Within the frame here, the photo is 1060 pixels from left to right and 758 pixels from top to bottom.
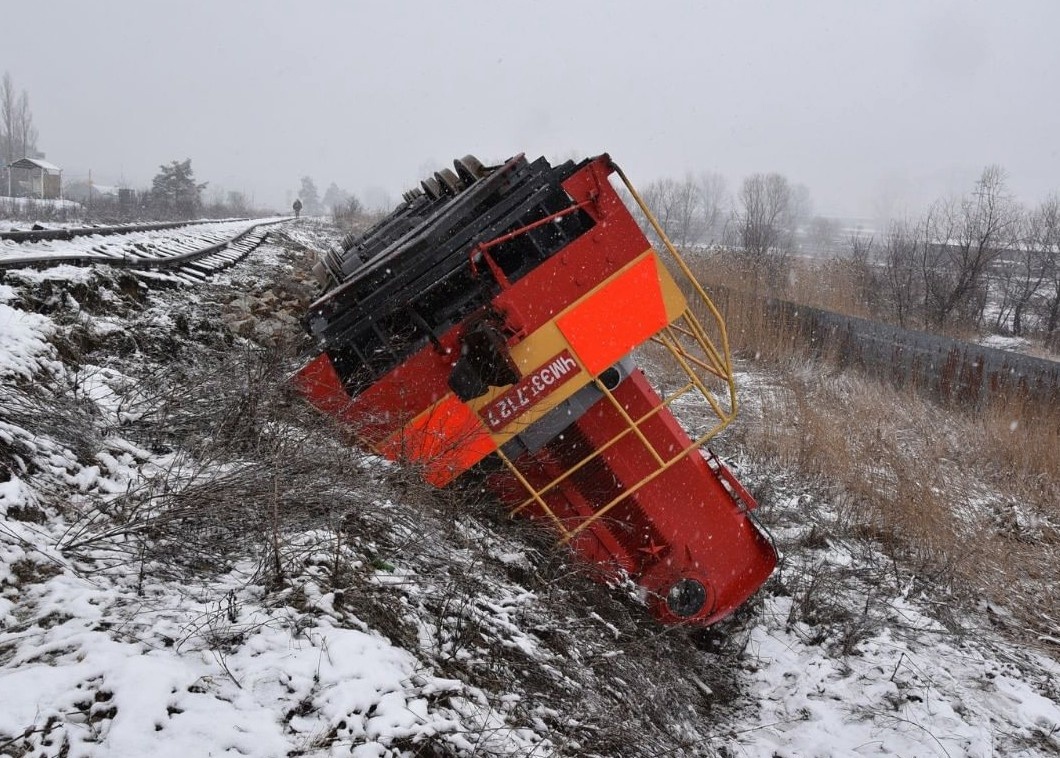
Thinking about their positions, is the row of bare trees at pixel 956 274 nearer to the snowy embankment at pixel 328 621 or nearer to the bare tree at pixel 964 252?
the bare tree at pixel 964 252

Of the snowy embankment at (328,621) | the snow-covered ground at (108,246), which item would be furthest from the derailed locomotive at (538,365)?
the snow-covered ground at (108,246)

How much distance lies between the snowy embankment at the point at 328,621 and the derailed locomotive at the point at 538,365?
276mm

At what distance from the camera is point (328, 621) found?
2521 millimetres

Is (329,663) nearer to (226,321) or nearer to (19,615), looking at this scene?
(19,615)

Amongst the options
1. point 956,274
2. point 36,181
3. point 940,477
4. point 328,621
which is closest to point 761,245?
point 956,274

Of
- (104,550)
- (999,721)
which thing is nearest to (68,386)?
(104,550)

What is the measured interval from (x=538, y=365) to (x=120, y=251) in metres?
6.98

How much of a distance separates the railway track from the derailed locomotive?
381 centimetres

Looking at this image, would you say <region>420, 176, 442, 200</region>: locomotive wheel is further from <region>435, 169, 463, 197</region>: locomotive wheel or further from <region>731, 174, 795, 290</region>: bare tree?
<region>731, 174, 795, 290</region>: bare tree

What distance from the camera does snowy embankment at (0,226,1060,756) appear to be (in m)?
2.12

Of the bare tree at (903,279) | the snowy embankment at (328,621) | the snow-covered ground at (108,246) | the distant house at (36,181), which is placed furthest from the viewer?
the distant house at (36,181)

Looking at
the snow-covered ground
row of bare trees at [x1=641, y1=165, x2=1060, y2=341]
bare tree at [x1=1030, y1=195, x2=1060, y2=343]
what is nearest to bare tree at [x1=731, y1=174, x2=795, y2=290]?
row of bare trees at [x1=641, y1=165, x2=1060, y2=341]

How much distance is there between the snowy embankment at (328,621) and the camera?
212cm

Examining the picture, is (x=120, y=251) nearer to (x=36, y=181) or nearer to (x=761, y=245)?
(x=761, y=245)
